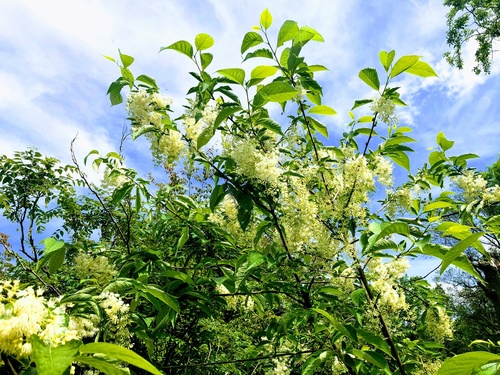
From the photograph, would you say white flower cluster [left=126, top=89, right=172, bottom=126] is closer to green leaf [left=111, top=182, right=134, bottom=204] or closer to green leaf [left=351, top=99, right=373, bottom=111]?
green leaf [left=111, top=182, right=134, bottom=204]

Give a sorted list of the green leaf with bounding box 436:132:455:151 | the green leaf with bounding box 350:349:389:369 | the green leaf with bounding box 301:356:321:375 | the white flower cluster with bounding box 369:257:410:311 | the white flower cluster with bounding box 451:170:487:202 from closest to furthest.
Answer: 1. the green leaf with bounding box 350:349:389:369
2. the green leaf with bounding box 301:356:321:375
3. the white flower cluster with bounding box 369:257:410:311
4. the green leaf with bounding box 436:132:455:151
5. the white flower cluster with bounding box 451:170:487:202

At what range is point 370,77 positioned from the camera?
199 centimetres

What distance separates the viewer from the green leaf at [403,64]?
73.2 inches

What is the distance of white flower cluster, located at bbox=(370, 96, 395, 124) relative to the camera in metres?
2.03

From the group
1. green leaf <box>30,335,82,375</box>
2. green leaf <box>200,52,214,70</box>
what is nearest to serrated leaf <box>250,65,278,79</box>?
green leaf <box>200,52,214,70</box>

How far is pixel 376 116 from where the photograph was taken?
2109 mm

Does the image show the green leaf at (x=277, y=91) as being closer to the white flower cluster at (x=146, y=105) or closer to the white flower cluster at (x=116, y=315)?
the white flower cluster at (x=146, y=105)

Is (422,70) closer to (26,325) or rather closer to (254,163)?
(254,163)

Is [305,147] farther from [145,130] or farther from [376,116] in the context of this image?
[145,130]

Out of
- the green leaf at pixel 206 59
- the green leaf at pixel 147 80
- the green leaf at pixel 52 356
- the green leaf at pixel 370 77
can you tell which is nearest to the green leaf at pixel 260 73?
the green leaf at pixel 206 59

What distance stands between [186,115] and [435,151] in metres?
1.65

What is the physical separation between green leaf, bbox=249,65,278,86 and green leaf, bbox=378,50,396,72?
1.85ft

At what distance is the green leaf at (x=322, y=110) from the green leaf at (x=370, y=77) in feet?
0.77

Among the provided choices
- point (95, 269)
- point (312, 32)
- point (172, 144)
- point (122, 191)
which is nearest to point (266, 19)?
point (312, 32)
